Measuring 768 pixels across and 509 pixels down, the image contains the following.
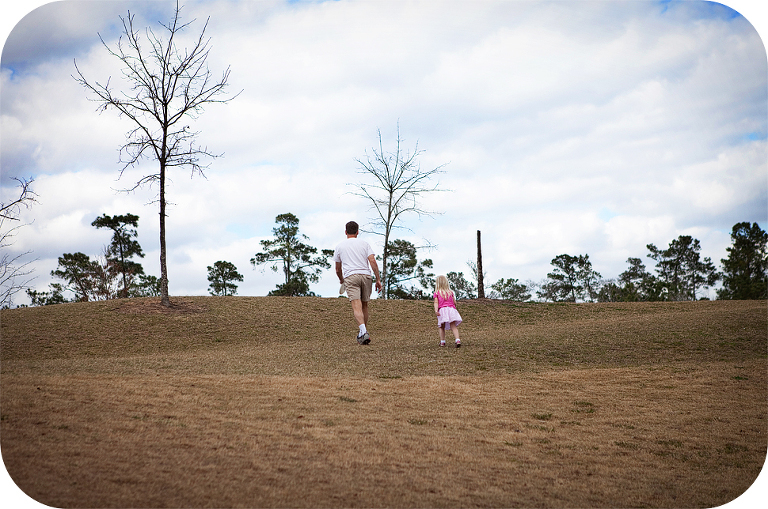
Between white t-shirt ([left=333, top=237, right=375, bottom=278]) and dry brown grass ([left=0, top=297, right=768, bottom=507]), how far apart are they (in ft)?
5.23

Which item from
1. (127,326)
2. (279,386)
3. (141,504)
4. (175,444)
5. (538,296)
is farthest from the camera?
(538,296)

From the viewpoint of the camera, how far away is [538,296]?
58875 mm

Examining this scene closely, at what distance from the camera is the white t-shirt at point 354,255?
33.8ft

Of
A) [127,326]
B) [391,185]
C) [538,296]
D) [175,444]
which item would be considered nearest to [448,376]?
[175,444]

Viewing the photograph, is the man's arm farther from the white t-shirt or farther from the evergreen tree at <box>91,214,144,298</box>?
the evergreen tree at <box>91,214,144,298</box>

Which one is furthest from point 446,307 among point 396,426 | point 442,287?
point 396,426

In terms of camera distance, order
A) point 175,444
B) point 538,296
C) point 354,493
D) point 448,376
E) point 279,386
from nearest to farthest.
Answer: point 354,493 → point 175,444 → point 279,386 → point 448,376 → point 538,296

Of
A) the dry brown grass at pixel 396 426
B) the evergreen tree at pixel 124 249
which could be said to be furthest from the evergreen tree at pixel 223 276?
the dry brown grass at pixel 396 426

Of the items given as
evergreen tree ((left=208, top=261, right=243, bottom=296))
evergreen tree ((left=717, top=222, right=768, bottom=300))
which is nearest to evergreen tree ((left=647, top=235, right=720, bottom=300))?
evergreen tree ((left=717, top=222, right=768, bottom=300))

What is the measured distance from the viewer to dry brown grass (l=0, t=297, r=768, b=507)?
3.97 metres

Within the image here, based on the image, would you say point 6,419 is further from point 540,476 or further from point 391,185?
point 391,185

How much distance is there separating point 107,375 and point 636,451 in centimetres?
641

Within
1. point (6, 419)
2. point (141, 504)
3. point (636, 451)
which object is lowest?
point (636, 451)

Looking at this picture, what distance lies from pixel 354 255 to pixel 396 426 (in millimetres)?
5159
